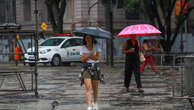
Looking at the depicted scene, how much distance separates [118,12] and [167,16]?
15.4 metres

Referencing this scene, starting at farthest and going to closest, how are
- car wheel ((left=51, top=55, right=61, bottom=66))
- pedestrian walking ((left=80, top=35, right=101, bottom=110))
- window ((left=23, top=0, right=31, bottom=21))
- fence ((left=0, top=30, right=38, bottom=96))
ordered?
window ((left=23, top=0, right=31, bottom=21)) → car wheel ((left=51, top=55, right=61, bottom=66)) → fence ((left=0, top=30, right=38, bottom=96)) → pedestrian walking ((left=80, top=35, right=101, bottom=110))

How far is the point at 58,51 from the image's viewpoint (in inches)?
944

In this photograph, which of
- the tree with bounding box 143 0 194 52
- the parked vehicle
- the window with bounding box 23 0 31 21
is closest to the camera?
the parked vehicle

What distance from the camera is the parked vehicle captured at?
23.7 m

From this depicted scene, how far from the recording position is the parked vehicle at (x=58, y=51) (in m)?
23.7

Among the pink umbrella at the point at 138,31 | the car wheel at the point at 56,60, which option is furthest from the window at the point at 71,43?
the pink umbrella at the point at 138,31

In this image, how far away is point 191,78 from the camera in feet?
32.8

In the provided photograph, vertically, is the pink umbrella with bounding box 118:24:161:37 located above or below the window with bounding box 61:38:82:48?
above

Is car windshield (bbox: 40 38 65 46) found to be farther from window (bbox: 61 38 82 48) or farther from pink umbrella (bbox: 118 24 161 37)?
pink umbrella (bbox: 118 24 161 37)

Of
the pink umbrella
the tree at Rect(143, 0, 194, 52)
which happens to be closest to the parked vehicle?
the tree at Rect(143, 0, 194, 52)

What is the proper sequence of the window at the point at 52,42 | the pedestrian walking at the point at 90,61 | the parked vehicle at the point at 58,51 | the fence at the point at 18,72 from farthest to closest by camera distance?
1. the window at the point at 52,42
2. the parked vehicle at the point at 58,51
3. the fence at the point at 18,72
4. the pedestrian walking at the point at 90,61

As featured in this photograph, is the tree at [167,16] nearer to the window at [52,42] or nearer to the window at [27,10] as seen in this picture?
the window at [52,42]

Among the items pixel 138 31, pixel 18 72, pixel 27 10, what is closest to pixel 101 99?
pixel 18 72

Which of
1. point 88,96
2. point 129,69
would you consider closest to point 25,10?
point 129,69
